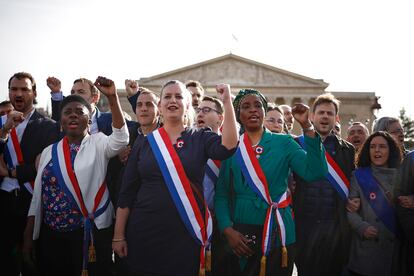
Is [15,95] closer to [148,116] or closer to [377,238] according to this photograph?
[148,116]

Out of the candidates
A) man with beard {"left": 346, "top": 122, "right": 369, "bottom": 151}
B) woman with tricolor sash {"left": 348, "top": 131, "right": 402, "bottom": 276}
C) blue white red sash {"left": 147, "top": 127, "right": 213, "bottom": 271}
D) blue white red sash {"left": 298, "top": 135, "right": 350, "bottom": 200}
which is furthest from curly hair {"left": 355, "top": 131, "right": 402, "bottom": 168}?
blue white red sash {"left": 147, "top": 127, "right": 213, "bottom": 271}

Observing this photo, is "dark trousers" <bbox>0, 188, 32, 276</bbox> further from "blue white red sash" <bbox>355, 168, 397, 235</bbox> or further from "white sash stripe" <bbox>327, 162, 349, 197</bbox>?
"blue white red sash" <bbox>355, 168, 397, 235</bbox>

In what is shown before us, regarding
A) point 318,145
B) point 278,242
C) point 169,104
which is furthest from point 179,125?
point 278,242

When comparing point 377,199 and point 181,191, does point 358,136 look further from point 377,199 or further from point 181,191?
point 181,191

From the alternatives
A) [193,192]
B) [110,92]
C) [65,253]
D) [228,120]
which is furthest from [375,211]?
[65,253]

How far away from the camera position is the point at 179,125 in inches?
126

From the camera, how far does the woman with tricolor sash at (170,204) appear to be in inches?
116

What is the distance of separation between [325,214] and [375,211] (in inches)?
20.6

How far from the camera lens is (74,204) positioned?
11.8 ft

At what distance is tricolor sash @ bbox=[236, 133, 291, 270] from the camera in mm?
3285

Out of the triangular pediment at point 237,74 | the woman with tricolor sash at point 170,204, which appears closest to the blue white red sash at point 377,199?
the woman with tricolor sash at point 170,204

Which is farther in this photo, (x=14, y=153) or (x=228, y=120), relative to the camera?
(x=14, y=153)

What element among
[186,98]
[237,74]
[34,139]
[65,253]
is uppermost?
[237,74]

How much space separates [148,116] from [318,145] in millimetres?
2101
